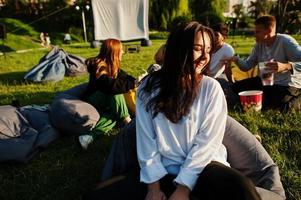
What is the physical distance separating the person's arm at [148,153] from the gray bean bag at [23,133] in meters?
1.82

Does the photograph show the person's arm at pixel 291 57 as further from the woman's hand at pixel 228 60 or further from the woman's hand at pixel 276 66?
the woman's hand at pixel 228 60

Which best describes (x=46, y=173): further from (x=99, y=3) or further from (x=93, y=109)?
(x=99, y=3)

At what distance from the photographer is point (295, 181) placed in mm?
A: 3250

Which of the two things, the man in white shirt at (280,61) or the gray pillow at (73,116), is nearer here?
the gray pillow at (73,116)

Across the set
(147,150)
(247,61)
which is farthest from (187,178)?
(247,61)

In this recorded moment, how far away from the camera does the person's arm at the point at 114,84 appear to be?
4582 mm

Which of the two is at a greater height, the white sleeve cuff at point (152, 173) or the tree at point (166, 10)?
the tree at point (166, 10)

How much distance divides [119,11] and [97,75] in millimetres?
14820

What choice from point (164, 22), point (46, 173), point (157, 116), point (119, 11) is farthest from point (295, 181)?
point (164, 22)

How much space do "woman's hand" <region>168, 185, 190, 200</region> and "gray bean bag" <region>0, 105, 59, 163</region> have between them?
6.89 feet

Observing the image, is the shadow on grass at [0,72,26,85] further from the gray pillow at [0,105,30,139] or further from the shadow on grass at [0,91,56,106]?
the gray pillow at [0,105,30,139]

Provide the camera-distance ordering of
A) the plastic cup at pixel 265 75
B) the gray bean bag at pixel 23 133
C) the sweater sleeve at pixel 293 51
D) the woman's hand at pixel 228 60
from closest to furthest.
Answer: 1. the gray bean bag at pixel 23 133
2. the plastic cup at pixel 265 75
3. the sweater sleeve at pixel 293 51
4. the woman's hand at pixel 228 60

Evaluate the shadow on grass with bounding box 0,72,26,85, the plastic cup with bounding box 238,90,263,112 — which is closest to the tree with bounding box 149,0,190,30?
the shadow on grass with bounding box 0,72,26,85

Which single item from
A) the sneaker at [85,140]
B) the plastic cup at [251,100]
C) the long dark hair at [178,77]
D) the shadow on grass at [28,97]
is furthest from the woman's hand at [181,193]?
the shadow on grass at [28,97]
